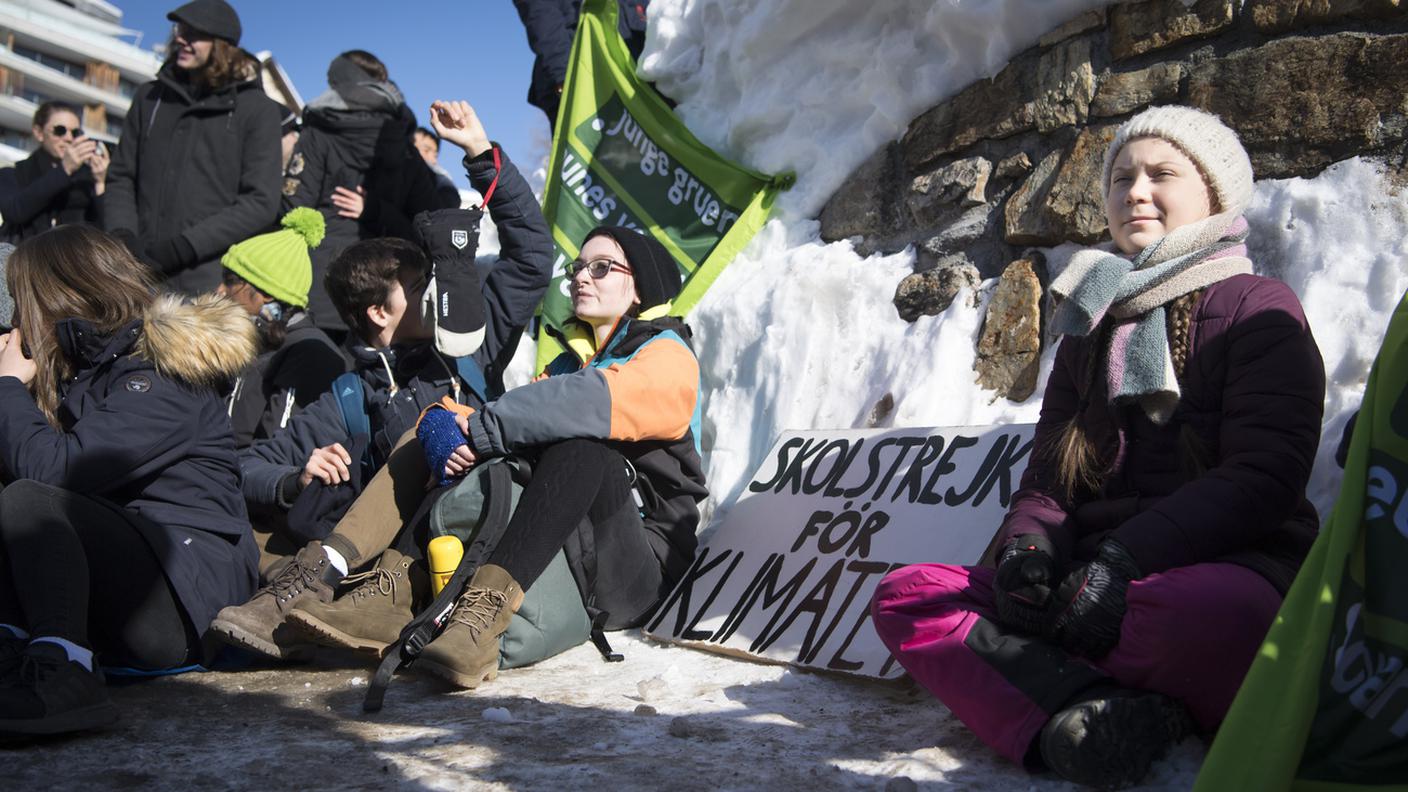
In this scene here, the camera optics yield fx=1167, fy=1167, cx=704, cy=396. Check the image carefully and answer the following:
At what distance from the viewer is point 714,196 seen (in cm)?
516

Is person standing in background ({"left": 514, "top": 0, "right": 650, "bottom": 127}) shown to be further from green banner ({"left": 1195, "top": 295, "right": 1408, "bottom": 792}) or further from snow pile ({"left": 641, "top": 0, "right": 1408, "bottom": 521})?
green banner ({"left": 1195, "top": 295, "right": 1408, "bottom": 792})

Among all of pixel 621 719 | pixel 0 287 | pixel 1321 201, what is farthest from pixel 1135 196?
pixel 0 287

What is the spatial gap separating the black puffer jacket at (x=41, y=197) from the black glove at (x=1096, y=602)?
621 centimetres

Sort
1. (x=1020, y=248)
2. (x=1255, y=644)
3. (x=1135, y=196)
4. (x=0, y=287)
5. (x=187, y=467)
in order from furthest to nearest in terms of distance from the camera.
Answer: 1. (x=1020, y=248)
2. (x=0, y=287)
3. (x=187, y=467)
4. (x=1135, y=196)
5. (x=1255, y=644)

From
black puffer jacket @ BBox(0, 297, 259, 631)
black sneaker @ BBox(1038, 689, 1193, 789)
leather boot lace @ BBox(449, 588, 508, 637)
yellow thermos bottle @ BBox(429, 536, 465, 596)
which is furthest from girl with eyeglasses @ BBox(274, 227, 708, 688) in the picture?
black sneaker @ BBox(1038, 689, 1193, 789)

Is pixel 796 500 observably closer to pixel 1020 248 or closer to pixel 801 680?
pixel 801 680

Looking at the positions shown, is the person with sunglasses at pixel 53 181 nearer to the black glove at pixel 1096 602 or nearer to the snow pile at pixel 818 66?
the snow pile at pixel 818 66

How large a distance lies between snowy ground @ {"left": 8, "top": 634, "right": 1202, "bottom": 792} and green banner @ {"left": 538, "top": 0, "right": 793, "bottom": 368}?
232cm

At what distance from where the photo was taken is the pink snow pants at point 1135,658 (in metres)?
2.10

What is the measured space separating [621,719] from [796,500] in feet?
4.27

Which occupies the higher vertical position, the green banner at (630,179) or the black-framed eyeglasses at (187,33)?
the black-framed eyeglasses at (187,33)

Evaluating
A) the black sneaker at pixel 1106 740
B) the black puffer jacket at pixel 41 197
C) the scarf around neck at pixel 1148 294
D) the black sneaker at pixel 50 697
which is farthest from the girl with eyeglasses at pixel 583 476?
the black puffer jacket at pixel 41 197

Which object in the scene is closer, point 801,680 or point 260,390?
point 801,680

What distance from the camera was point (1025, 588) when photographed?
2.31m
